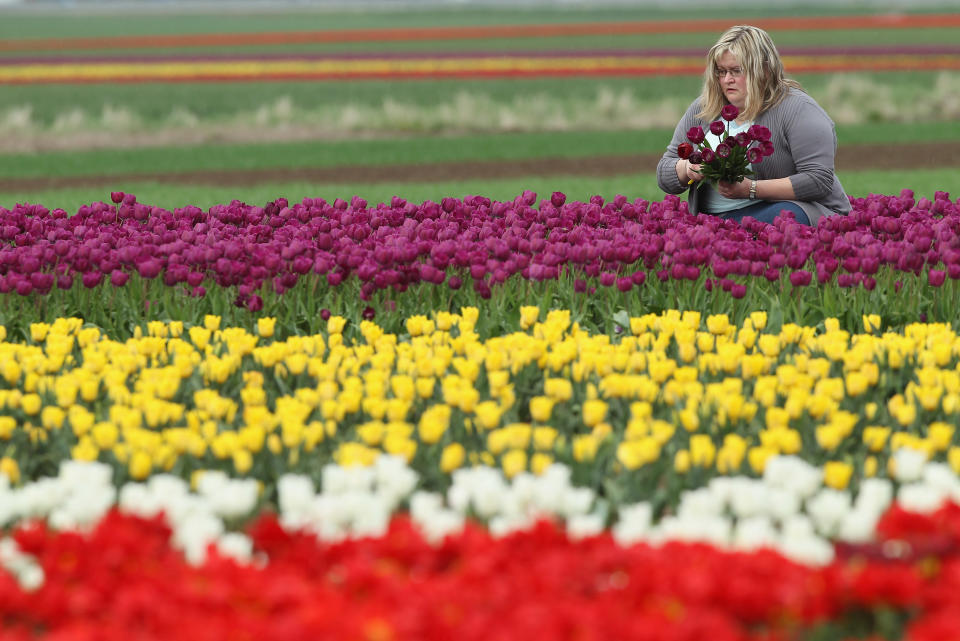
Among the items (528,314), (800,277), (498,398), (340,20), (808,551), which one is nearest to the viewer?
(808,551)

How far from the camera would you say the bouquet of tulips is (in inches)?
290

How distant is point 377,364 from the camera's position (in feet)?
15.7

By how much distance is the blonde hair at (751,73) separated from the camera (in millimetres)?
7645

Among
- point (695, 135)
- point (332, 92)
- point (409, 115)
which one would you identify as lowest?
point (332, 92)

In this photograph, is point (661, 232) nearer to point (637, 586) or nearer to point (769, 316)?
point (769, 316)

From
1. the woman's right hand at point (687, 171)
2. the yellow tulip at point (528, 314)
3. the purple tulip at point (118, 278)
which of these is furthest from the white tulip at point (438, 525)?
the woman's right hand at point (687, 171)

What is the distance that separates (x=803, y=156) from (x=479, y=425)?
4.32 meters

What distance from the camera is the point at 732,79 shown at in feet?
25.8

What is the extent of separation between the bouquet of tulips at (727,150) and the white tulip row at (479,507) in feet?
12.9

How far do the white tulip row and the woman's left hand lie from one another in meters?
4.14

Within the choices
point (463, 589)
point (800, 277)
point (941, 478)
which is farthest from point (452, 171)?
point (463, 589)

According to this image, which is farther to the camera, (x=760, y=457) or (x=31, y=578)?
(x=760, y=457)

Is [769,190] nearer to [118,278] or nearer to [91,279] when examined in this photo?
[118,278]

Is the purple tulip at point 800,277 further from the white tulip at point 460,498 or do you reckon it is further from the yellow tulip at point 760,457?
the white tulip at point 460,498
